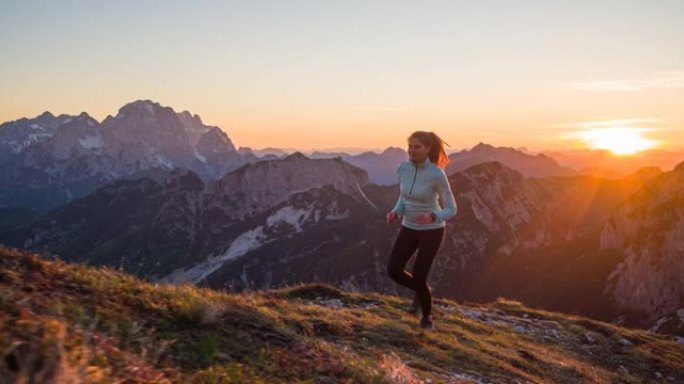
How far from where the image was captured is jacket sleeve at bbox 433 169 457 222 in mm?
11398

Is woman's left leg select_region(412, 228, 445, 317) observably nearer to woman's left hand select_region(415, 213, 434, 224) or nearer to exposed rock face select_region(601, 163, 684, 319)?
woman's left hand select_region(415, 213, 434, 224)

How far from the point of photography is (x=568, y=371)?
1362cm

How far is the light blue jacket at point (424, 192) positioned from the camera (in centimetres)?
1170

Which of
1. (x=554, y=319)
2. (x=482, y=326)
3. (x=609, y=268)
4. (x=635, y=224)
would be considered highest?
(x=482, y=326)

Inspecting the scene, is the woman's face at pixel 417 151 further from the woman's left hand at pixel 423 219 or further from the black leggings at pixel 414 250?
the black leggings at pixel 414 250

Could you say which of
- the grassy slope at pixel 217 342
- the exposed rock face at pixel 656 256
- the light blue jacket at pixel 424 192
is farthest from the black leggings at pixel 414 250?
the exposed rock face at pixel 656 256

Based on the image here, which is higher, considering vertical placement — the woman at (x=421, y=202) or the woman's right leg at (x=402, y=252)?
the woman at (x=421, y=202)

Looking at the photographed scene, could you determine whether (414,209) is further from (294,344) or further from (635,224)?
(635,224)

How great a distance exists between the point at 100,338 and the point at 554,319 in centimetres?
2092

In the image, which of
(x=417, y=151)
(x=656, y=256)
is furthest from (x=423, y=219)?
(x=656, y=256)

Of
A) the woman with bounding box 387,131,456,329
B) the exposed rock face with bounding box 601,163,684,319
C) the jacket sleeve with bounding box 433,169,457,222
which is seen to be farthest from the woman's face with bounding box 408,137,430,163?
the exposed rock face with bounding box 601,163,684,319

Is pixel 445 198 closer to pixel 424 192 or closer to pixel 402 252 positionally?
pixel 424 192

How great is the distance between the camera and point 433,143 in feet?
39.4

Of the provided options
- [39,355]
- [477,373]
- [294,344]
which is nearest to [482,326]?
[477,373]
